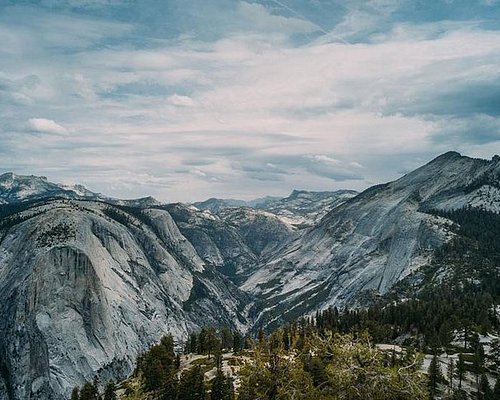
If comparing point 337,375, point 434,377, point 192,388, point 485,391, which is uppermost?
point 337,375

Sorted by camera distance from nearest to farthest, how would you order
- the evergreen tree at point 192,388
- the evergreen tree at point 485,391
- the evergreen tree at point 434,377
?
the evergreen tree at point 434,377 < the evergreen tree at point 192,388 < the evergreen tree at point 485,391

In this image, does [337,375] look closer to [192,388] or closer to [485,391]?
[192,388]

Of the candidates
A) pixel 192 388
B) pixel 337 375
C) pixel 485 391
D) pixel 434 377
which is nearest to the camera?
pixel 337 375

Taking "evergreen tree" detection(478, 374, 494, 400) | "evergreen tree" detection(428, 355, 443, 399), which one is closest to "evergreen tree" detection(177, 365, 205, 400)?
"evergreen tree" detection(428, 355, 443, 399)

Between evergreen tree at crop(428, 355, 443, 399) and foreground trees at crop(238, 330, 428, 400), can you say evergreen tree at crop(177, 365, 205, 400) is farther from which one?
foreground trees at crop(238, 330, 428, 400)

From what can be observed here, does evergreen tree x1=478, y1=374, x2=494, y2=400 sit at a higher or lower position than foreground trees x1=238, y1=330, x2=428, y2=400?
lower

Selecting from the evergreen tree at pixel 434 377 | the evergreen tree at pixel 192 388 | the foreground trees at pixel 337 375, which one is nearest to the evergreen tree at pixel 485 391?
the evergreen tree at pixel 434 377

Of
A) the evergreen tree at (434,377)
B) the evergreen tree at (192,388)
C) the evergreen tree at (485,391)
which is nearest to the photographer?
the evergreen tree at (434,377)

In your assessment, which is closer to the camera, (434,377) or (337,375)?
(337,375)

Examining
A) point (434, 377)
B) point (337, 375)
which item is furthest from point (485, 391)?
point (337, 375)

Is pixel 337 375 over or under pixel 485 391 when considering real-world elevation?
over

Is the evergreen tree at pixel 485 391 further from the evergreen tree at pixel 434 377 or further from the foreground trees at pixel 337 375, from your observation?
the foreground trees at pixel 337 375

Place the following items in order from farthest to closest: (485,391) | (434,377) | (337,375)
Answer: (485,391) < (434,377) < (337,375)
